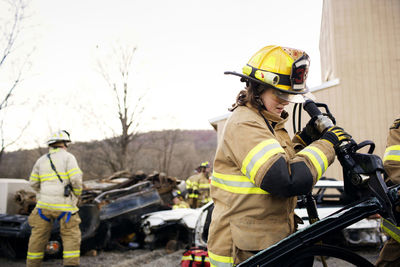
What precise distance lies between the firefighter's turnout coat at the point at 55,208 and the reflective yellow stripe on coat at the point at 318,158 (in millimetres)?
4348

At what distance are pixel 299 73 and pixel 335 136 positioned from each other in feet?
1.38

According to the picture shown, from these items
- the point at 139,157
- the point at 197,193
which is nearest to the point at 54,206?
the point at 197,193

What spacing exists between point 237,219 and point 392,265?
144 cm

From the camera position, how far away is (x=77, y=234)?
498cm

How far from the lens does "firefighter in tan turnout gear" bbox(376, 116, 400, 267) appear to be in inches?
91.3

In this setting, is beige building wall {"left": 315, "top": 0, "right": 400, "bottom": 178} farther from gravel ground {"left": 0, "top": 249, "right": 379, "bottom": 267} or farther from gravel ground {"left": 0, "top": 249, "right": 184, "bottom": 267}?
gravel ground {"left": 0, "top": 249, "right": 184, "bottom": 267}

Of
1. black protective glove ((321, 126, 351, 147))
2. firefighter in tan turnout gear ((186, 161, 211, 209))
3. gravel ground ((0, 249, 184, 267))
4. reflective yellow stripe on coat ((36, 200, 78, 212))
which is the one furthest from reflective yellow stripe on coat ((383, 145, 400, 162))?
firefighter in tan turnout gear ((186, 161, 211, 209))

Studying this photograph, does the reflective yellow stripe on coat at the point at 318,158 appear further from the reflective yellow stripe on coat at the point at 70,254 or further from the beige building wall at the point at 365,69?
the beige building wall at the point at 365,69

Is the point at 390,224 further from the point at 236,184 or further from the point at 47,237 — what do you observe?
the point at 47,237

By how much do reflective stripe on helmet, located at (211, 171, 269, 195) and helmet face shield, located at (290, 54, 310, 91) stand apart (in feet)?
2.03

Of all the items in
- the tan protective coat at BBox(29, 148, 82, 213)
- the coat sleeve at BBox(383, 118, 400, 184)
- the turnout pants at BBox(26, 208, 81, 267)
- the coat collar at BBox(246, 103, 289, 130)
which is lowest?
the turnout pants at BBox(26, 208, 81, 267)

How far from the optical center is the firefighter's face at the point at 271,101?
1.90 metres

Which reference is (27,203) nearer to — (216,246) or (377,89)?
(216,246)

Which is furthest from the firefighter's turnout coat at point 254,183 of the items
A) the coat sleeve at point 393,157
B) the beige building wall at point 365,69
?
the beige building wall at point 365,69
